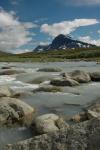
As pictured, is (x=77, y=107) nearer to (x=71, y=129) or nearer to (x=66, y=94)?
(x=66, y=94)

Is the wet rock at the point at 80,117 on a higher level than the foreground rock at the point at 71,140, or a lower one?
lower

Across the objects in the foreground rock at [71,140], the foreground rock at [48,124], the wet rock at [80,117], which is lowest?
the wet rock at [80,117]

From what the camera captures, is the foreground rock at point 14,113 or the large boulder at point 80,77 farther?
the large boulder at point 80,77

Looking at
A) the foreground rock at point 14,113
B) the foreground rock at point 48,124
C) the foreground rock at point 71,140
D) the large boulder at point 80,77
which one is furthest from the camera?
the large boulder at point 80,77

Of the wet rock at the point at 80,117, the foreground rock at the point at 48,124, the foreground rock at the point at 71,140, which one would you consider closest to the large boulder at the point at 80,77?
the wet rock at the point at 80,117

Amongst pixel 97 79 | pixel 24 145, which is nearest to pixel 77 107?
pixel 24 145

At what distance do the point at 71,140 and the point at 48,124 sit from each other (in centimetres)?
904

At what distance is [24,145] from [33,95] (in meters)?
20.7

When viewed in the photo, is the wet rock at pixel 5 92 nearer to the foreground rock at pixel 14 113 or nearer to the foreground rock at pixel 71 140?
the foreground rock at pixel 14 113

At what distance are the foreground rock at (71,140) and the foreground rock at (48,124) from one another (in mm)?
8270

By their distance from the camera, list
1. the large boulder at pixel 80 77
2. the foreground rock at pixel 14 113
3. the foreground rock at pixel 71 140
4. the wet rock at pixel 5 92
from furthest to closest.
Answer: the large boulder at pixel 80 77
the wet rock at pixel 5 92
the foreground rock at pixel 14 113
the foreground rock at pixel 71 140

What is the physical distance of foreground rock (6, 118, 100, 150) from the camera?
581 centimetres

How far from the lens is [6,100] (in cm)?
1867

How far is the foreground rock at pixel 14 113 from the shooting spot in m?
17.0
